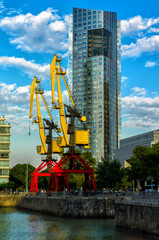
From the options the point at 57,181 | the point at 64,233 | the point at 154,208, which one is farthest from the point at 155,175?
the point at 154,208

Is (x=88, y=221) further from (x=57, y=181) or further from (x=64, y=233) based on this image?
(x=57, y=181)

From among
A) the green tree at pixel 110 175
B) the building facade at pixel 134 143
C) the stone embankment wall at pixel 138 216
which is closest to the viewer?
the stone embankment wall at pixel 138 216

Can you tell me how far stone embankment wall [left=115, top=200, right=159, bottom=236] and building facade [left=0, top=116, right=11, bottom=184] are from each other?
94272 millimetres

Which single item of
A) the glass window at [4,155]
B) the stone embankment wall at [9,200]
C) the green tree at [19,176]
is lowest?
the stone embankment wall at [9,200]

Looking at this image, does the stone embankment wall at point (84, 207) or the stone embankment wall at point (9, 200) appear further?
the stone embankment wall at point (9, 200)

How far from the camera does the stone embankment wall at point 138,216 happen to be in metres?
36.3

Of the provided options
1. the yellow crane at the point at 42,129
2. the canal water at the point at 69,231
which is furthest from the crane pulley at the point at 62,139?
A: the canal water at the point at 69,231

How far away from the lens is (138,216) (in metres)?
40.3

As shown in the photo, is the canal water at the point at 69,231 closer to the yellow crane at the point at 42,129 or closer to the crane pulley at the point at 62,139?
the crane pulley at the point at 62,139

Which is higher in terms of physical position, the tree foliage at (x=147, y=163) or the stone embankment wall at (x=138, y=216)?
the tree foliage at (x=147, y=163)

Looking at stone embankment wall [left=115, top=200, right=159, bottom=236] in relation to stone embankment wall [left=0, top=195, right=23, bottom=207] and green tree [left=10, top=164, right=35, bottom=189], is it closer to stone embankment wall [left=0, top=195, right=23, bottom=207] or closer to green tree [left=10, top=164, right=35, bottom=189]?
stone embankment wall [left=0, top=195, right=23, bottom=207]

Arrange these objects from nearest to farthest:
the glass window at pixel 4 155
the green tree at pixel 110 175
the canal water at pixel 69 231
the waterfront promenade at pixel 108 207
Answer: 1. the waterfront promenade at pixel 108 207
2. the canal water at pixel 69 231
3. the green tree at pixel 110 175
4. the glass window at pixel 4 155

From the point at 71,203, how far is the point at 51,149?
41018 millimetres

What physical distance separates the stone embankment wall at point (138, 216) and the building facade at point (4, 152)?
94.3 m
